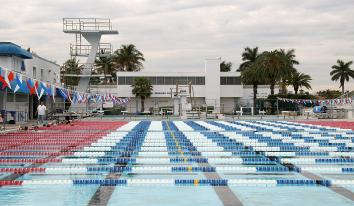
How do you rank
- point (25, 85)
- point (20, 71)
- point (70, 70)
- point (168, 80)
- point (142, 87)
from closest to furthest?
point (25, 85)
point (20, 71)
point (142, 87)
point (168, 80)
point (70, 70)

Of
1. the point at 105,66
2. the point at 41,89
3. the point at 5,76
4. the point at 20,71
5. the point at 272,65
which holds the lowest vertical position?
the point at 41,89

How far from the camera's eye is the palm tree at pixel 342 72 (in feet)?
238

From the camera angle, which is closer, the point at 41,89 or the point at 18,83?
the point at 18,83

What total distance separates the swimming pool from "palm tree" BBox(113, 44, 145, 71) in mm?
54506

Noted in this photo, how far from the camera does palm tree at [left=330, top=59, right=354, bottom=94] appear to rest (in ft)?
238

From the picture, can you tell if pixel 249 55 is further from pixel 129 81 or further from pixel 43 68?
pixel 43 68

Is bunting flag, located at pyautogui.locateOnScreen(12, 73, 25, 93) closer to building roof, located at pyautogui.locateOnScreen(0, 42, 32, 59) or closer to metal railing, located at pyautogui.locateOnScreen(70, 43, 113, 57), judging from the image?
building roof, located at pyautogui.locateOnScreen(0, 42, 32, 59)

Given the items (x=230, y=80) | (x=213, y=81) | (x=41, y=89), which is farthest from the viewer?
(x=230, y=80)

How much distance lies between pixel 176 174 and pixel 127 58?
59831 mm

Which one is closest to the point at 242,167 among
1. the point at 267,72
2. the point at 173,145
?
the point at 173,145

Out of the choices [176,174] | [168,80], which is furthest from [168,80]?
[176,174]

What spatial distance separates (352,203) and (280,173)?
96.0 inches

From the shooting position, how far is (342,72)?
2876 inches

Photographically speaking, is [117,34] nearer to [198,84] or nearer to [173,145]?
[198,84]
